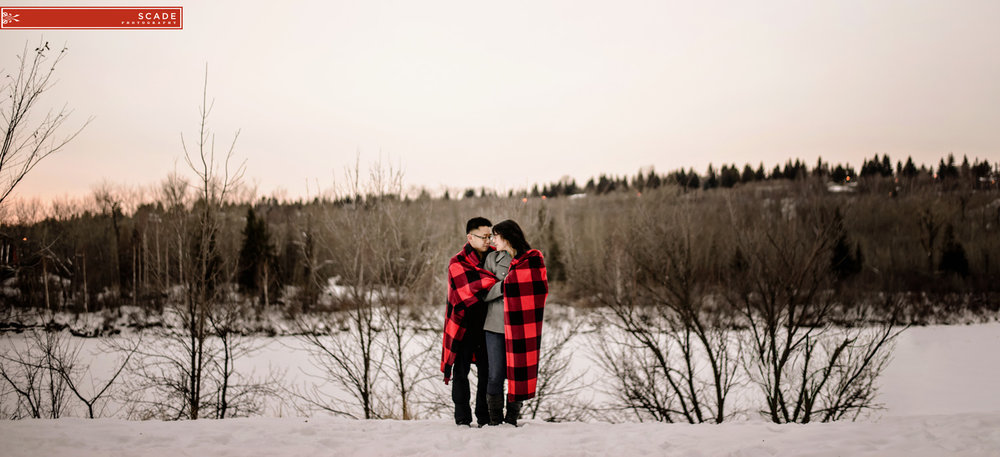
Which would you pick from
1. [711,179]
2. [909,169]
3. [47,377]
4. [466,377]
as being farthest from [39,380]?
[909,169]

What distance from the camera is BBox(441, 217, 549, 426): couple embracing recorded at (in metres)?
4.80

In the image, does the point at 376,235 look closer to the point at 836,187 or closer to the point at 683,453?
the point at 683,453

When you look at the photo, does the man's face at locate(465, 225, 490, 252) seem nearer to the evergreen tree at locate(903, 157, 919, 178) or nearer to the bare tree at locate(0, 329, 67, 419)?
the bare tree at locate(0, 329, 67, 419)

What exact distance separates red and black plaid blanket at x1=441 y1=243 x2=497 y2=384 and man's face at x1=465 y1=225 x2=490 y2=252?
3.1 inches

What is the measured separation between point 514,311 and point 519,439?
109 centimetres

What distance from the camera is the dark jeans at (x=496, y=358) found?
4.90m


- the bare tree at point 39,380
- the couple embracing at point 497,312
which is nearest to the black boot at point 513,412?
the couple embracing at point 497,312

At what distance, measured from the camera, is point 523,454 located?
427 cm

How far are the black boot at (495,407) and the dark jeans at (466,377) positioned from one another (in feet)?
0.40

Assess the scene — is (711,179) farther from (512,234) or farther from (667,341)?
(512,234)

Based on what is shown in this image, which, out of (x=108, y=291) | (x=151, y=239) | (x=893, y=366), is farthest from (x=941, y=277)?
(x=108, y=291)

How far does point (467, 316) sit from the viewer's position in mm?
5016

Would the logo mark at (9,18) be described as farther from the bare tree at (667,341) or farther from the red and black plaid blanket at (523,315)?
the bare tree at (667,341)

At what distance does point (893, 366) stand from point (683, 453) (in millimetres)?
26318
